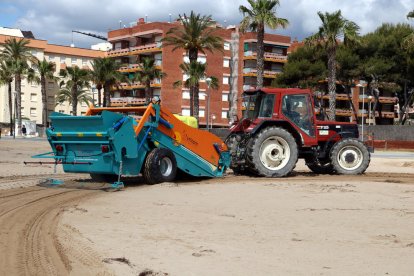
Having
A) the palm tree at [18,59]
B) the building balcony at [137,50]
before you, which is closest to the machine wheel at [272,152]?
the building balcony at [137,50]

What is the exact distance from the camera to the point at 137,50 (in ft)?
264

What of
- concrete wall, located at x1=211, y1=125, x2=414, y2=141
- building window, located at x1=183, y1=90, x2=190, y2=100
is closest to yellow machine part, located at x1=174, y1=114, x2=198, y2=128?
concrete wall, located at x1=211, y1=125, x2=414, y2=141

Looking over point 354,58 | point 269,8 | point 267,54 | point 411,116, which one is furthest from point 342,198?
point 411,116

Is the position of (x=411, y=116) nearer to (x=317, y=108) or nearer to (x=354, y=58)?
(x=354, y=58)

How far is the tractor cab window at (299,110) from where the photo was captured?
15812 millimetres

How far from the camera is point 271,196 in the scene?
11.7 metres

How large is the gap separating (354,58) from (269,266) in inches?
2500

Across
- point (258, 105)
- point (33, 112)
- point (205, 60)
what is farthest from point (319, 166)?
point (33, 112)

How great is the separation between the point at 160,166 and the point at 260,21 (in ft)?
91.7

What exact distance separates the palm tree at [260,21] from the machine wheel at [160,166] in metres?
26.2

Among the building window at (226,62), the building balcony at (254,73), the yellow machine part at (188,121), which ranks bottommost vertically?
the yellow machine part at (188,121)

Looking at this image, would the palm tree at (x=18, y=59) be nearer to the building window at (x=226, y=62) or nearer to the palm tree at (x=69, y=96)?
the palm tree at (x=69, y=96)

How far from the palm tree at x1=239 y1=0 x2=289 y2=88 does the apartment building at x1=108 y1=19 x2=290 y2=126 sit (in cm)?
3515

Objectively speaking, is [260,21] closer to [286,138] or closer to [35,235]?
[286,138]
